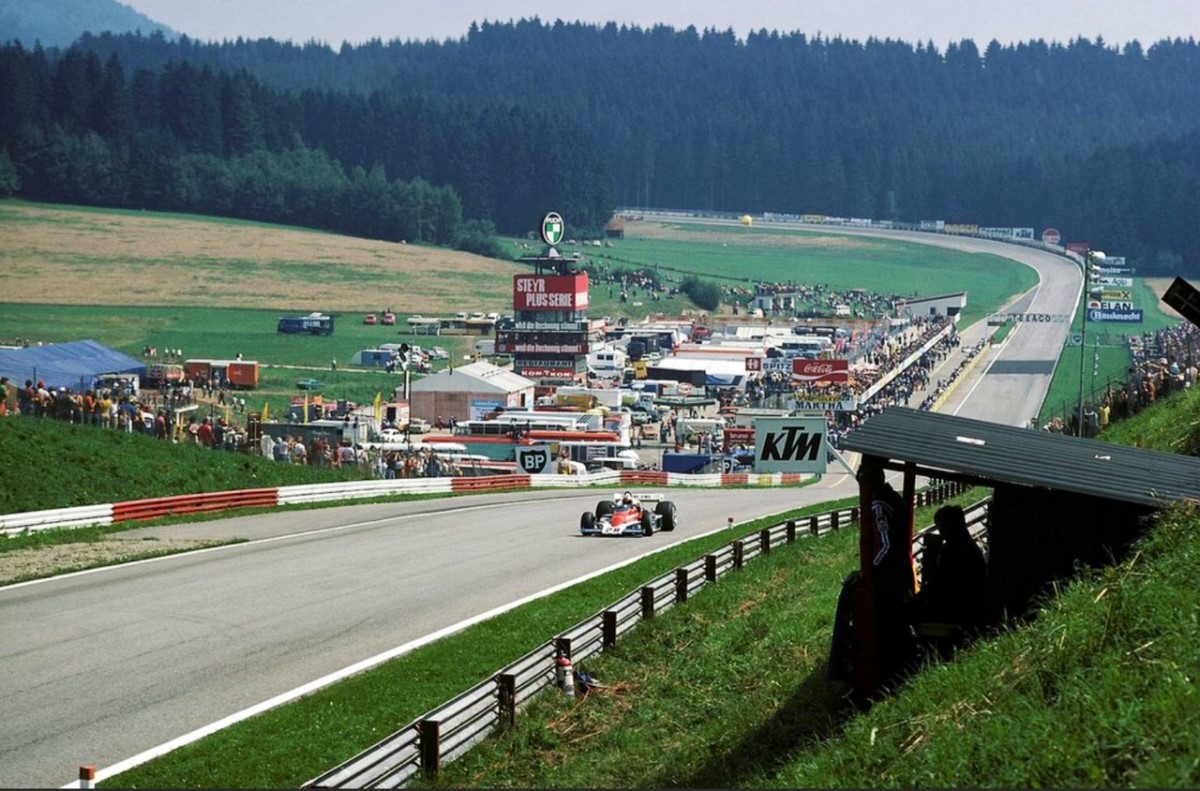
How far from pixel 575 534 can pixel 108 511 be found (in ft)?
31.9

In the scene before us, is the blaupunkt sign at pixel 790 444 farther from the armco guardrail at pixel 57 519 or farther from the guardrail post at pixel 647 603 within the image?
the armco guardrail at pixel 57 519

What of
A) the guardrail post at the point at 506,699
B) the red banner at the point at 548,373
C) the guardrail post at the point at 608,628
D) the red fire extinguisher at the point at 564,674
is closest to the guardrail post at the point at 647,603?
the guardrail post at the point at 608,628

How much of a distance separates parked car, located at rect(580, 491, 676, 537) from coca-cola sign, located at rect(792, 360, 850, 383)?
51.7 metres

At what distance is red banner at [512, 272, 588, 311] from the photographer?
10412cm

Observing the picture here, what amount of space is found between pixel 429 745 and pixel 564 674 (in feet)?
10.8

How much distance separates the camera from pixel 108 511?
34.6 m

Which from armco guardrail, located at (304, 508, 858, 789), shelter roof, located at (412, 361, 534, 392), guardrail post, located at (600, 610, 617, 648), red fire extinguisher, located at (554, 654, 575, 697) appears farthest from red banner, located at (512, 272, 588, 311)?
red fire extinguisher, located at (554, 654, 575, 697)

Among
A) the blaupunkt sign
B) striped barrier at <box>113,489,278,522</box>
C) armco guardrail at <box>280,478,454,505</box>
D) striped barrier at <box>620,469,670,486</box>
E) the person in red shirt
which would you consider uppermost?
the blaupunkt sign

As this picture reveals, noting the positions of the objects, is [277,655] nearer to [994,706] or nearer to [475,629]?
[475,629]

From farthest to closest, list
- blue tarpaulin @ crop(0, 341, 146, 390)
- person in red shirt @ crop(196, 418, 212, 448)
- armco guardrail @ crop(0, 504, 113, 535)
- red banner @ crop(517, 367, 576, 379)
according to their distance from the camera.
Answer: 1. red banner @ crop(517, 367, 576, 379)
2. blue tarpaulin @ crop(0, 341, 146, 390)
3. person in red shirt @ crop(196, 418, 212, 448)
4. armco guardrail @ crop(0, 504, 113, 535)

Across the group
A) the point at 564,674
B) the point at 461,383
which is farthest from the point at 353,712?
the point at 461,383

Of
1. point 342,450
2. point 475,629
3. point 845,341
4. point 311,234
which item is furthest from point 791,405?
point 311,234

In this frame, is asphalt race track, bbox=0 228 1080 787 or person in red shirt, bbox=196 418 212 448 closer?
asphalt race track, bbox=0 228 1080 787

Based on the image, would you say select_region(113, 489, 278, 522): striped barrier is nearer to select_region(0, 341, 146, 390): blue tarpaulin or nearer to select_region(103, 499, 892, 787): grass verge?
select_region(103, 499, 892, 787): grass verge
